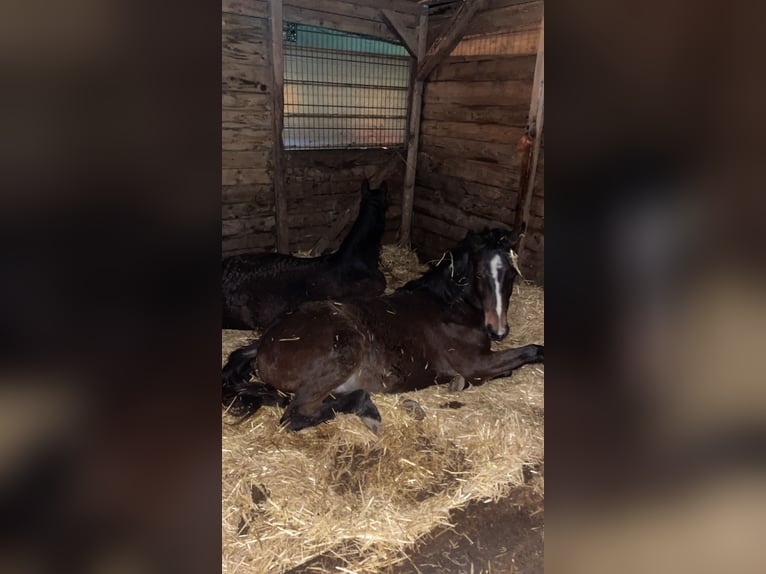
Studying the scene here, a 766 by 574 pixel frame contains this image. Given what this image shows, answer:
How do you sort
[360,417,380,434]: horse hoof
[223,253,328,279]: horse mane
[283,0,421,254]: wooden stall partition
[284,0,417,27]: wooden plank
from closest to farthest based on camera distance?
[360,417,380,434]: horse hoof, [223,253,328,279]: horse mane, [284,0,417,27]: wooden plank, [283,0,421,254]: wooden stall partition

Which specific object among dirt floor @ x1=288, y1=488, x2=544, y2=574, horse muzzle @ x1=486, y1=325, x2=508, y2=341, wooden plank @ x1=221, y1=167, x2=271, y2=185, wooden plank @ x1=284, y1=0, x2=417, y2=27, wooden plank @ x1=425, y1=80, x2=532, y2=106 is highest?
wooden plank @ x1=284, y1=0, x2=417, y2=27

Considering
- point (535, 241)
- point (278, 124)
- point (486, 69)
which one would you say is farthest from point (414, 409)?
point (486, 69)

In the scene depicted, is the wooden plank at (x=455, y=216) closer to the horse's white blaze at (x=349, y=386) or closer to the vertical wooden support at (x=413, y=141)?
the vertical wooden support at (x=413, y=141)

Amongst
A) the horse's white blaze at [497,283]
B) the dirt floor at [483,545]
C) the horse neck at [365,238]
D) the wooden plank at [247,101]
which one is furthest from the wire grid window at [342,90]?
the dirt floor at [483,545]

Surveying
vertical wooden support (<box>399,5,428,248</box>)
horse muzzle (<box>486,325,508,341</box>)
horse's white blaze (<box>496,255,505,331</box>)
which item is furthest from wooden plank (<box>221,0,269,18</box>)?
horse muzzle (<box>486,325,508,341</box>)

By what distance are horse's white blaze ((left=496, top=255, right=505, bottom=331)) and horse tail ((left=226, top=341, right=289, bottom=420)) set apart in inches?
65.1

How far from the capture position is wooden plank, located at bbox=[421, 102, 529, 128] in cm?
641

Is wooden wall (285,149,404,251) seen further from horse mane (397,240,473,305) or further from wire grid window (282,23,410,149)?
horse mane (397,240,473,305)

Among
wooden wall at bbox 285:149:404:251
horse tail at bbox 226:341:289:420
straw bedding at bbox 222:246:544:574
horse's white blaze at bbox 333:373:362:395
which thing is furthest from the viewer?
wooden wall at bbox 285:149:404:251

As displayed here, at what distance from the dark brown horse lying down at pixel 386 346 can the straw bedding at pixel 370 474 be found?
13 centimetres

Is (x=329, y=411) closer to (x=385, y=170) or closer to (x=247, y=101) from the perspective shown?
(x=247, y=101)
